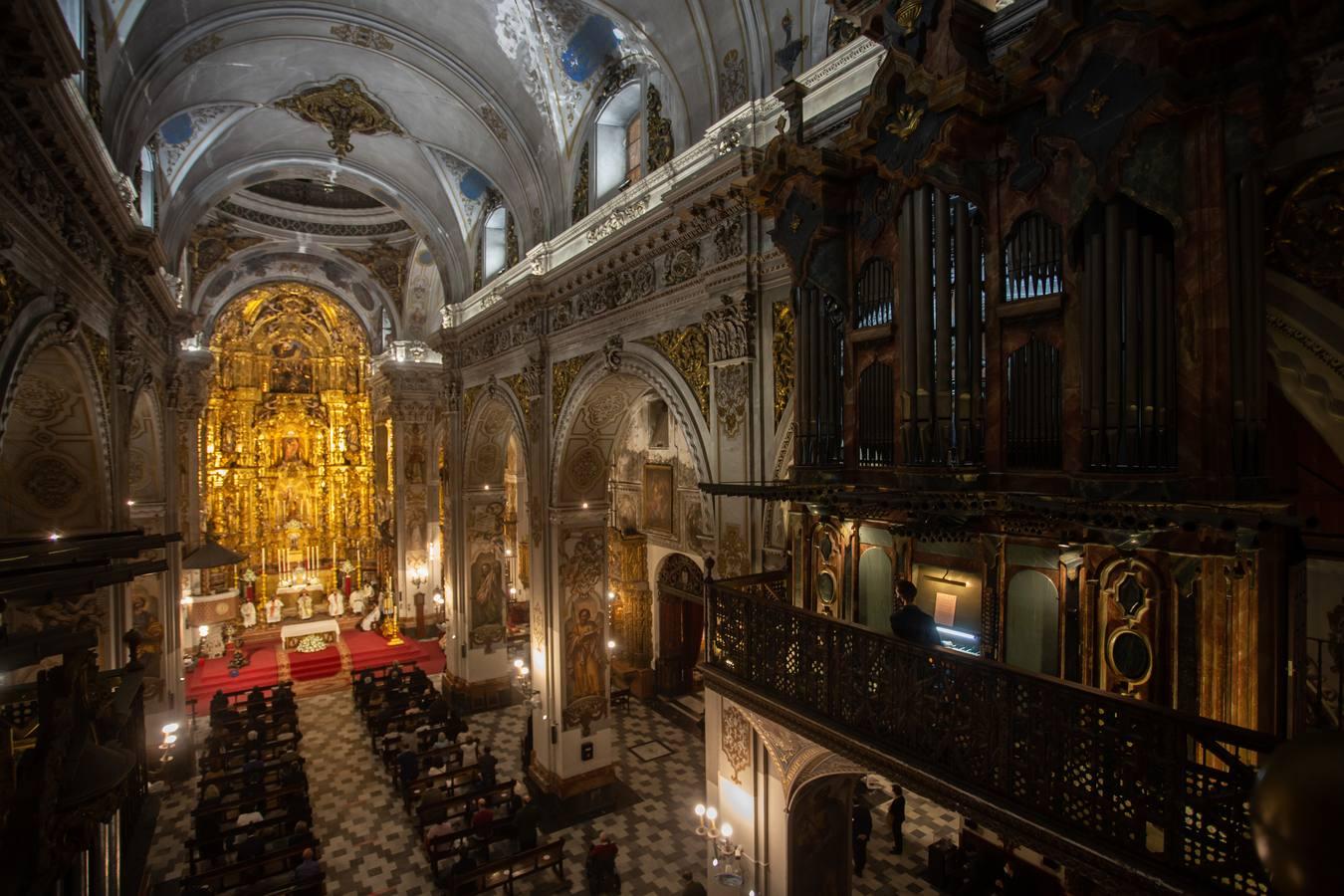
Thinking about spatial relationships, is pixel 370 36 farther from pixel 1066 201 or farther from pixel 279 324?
pixel 279 324

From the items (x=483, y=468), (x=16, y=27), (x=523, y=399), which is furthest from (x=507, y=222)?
(x=16, y=27)

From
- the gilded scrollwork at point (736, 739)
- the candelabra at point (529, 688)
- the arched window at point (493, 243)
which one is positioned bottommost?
the candelabra at point (529, 688)

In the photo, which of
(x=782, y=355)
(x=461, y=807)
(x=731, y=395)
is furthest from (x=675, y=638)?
(x=782, y=355)

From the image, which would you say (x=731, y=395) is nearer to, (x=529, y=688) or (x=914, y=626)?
(x=914, y=626)

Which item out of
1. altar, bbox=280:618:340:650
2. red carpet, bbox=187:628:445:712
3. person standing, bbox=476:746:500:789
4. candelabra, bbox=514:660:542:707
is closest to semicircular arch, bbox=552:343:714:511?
candelabra, bbox=514:660:542:707

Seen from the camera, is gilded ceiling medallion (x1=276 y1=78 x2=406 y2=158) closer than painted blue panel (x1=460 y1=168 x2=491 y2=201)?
Yes

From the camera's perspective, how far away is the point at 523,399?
47.7 feet

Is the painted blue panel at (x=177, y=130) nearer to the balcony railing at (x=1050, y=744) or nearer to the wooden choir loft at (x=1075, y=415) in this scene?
the wooden choir loft at (x=1075, y=415)

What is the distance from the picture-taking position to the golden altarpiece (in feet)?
88.8

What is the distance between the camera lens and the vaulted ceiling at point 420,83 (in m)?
8.75

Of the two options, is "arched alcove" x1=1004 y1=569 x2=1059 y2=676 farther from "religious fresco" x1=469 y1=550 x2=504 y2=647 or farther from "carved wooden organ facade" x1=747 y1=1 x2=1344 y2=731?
"religious fresco" x1=469 y1=550 x2=504 y2=647

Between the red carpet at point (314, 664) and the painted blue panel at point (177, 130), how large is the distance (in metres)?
16.0

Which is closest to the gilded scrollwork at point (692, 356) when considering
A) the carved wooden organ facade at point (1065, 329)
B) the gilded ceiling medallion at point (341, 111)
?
the carved wooden organ facade at point (1065, 329)

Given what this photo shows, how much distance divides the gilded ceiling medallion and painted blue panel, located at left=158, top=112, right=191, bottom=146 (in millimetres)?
1889
